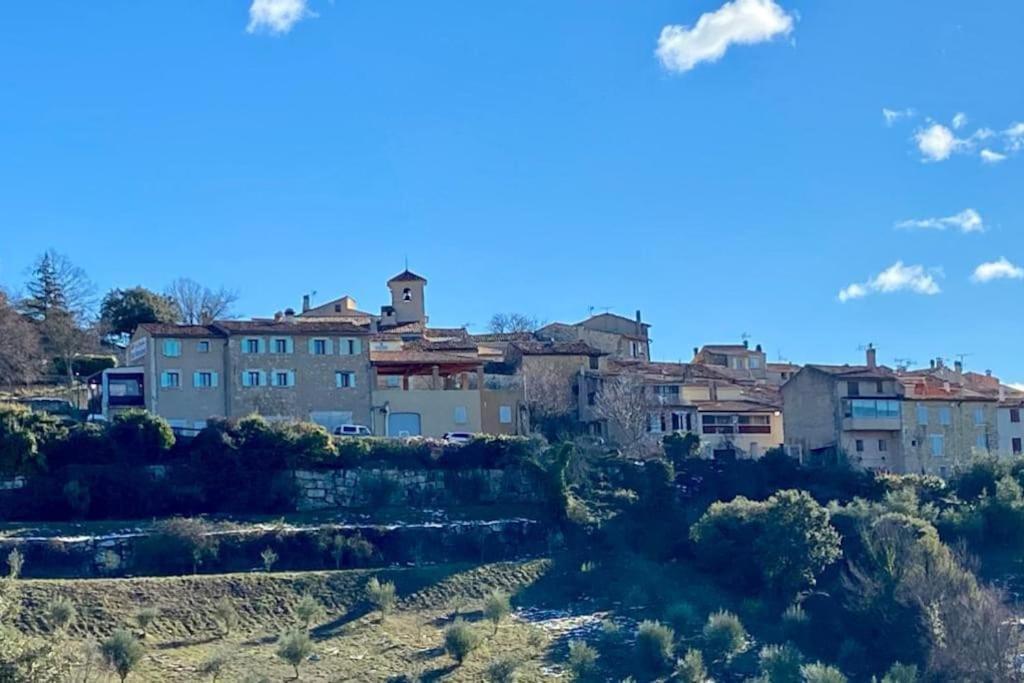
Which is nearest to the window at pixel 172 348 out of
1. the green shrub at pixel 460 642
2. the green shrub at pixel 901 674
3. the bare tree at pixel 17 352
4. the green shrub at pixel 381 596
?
the bare tree at pixel 17 352

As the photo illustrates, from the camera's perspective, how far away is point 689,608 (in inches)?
2112

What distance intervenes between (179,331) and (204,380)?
2.64 meters

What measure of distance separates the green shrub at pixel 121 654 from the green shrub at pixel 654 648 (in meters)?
16.1

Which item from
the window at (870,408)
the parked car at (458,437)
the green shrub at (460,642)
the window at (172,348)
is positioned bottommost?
the green shrub at (460,642)

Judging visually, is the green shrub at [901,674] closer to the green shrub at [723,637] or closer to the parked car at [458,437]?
the green shrub at [723,637]

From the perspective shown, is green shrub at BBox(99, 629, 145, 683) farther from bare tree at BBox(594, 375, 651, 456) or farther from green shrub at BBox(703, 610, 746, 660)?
bare tree at BBox(594, 375, 651, 456)

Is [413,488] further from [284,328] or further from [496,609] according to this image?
[284,328]

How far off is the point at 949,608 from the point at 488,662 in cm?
1628

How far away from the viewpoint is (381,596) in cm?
5150

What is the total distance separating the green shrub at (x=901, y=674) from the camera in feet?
155

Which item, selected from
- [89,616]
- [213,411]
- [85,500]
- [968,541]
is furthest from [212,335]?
[968,541]

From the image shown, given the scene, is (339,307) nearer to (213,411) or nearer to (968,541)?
(213,411)

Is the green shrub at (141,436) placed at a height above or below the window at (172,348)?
below

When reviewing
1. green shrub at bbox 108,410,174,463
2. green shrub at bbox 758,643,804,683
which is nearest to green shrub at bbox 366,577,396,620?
green shrub at bbox 108,410,174,463
